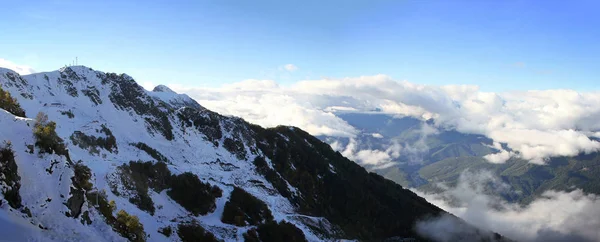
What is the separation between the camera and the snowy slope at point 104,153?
41.0 metres

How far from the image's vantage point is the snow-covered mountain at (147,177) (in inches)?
1628

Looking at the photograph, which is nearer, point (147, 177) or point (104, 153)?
point (104, 153)

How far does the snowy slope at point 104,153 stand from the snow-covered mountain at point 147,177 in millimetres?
258

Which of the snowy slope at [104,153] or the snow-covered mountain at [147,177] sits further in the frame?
the snow-covered mountain at [147,177]

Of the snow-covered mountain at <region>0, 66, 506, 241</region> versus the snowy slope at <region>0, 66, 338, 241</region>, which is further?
the snow-covered mountain at <region>0, 66, 506, 241</region>

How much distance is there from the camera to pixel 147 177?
301 ft

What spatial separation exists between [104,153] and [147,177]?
1257 centimetres

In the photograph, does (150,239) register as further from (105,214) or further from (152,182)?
(152,182)

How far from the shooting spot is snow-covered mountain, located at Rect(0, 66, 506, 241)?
41.3 metres

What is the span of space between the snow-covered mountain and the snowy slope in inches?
10.2

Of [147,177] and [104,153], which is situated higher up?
[104,153]

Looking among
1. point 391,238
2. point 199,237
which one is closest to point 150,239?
point 199,237

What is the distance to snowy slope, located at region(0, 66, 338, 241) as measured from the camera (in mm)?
41000

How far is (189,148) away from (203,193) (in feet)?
123
